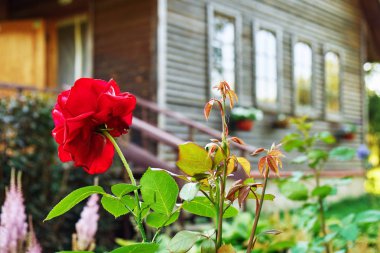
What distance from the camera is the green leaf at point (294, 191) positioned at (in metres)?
2.18

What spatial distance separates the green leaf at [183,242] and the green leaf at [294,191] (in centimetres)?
123

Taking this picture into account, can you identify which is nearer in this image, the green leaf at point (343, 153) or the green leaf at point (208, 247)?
the green leaf at point (208, 247)

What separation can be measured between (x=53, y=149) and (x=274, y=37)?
666cm

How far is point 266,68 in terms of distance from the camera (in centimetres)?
1057

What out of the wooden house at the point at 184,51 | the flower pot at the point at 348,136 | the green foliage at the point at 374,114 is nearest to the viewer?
the wooden house at the point at 184,51

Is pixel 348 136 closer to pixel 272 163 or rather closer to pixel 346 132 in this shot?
pixel 346 132

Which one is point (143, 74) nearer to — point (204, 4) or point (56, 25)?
point (204, 4)

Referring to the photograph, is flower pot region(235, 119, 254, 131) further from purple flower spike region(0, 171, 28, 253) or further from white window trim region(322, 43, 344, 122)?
purple flower spike region(0, 171, 28, 253)

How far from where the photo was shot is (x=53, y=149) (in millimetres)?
4980

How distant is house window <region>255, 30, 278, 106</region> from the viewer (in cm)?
1035

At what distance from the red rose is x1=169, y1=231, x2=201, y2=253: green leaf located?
172 mm

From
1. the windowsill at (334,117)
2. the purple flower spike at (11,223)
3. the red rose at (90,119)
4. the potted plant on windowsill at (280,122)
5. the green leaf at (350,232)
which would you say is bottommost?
the green leaf at (350,232)

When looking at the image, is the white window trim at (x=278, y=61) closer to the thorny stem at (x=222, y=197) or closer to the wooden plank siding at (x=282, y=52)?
the wooden plank siding at (x=282, y=52)

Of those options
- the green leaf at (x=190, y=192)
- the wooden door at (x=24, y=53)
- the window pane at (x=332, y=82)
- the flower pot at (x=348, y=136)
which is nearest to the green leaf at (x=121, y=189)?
the green leaf at (x=190, y=192)
